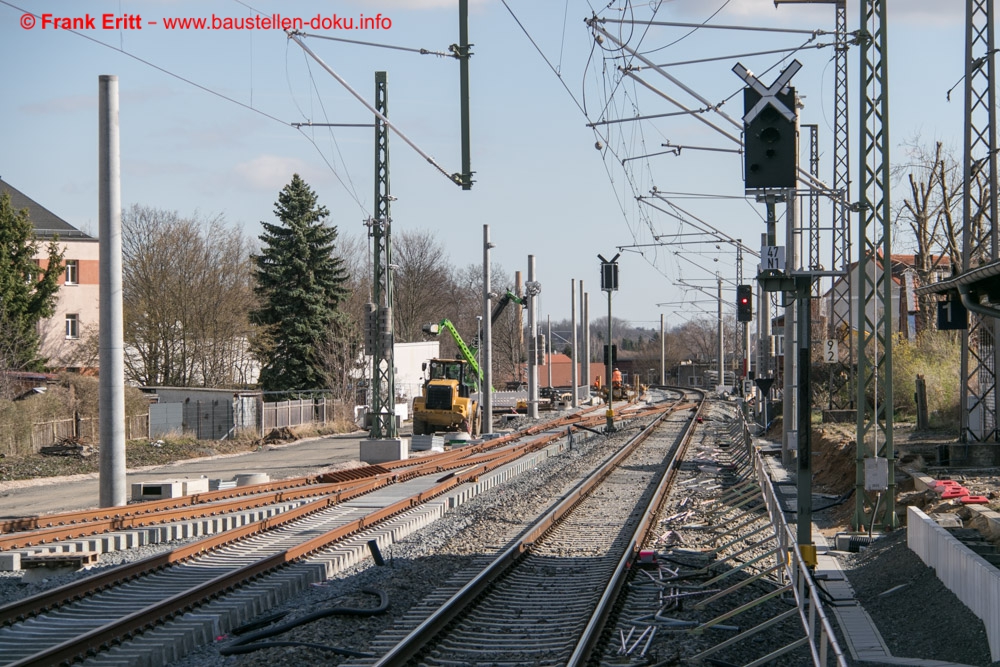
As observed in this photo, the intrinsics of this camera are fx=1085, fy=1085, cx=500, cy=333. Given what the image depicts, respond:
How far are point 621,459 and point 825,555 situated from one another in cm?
1561

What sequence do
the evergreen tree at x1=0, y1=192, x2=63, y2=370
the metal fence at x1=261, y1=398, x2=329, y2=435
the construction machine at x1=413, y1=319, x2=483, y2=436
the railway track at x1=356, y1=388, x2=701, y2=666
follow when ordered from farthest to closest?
1. the metal fence at x1=261, y1=398, x2=329, y2=435
2. the evergreen tree at x1=0, y1=192, x2=63, y2=370
3. the construction machine at x1=413, y1=319, x2=483, y2=436
4. the railway track at x1=356, y1=388, x2=701, y2=666

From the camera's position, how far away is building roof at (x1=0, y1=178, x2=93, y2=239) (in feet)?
204

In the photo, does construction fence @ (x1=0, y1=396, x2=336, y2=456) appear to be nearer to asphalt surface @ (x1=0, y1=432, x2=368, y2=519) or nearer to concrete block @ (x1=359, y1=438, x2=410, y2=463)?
asphalt surface @ (x1=0, y1=432, x2=368, y2=519)

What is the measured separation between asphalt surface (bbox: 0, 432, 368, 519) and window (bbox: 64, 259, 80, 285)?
78.9ft

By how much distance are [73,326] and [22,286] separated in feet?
47.4

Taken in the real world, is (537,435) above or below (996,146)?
below

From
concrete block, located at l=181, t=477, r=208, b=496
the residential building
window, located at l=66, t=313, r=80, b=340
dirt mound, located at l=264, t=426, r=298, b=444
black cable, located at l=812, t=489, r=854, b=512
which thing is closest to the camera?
black cable, located at l=812, t=489, r=854, b=512

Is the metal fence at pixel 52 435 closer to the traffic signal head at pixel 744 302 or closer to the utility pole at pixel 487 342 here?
the utility pole at pixel 487 342

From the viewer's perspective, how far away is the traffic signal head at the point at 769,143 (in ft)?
35.0

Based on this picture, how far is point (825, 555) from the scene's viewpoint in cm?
1569

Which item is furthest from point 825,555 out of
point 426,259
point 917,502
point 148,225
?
point 426,259

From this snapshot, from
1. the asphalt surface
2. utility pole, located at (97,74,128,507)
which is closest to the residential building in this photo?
the asphalt surface

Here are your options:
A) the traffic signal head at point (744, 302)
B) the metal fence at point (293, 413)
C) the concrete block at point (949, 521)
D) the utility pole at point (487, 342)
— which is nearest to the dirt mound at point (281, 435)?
the metal fence at point (293, 413)

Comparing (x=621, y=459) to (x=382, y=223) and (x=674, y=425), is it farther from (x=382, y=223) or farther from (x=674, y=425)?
(x=674, y=425)
